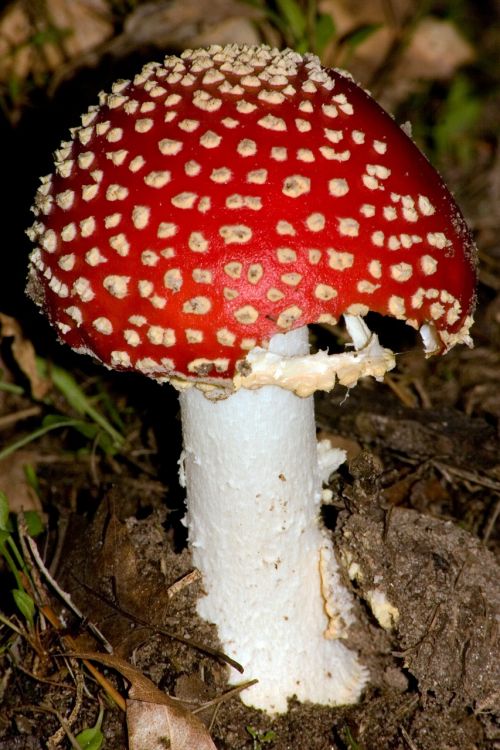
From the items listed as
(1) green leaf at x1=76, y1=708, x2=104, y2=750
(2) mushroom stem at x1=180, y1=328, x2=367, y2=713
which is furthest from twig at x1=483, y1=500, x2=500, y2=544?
(1) green leaf at x1=76, y1=708, x2=104, y2=750

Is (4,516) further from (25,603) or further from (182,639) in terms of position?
(182,639)

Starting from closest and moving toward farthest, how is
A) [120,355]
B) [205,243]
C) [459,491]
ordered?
[205,243] < [120,355] < [459,491]

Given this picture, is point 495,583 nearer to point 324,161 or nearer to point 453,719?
point 453,719

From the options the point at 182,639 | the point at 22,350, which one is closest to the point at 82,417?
the point at 22,350

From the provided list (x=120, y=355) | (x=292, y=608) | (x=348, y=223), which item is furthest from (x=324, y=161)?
(x=292, y=608)

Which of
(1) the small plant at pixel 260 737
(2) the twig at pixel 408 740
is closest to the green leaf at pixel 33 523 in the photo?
(1) the small plant at pixel 260 737

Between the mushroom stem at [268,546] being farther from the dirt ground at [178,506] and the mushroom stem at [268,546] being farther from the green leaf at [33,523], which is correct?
the green leaf at [33,523]

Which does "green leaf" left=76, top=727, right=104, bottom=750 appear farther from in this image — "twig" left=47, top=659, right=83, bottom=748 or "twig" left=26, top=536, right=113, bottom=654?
"twig" left=26, top=536, right=113, bottom=654
